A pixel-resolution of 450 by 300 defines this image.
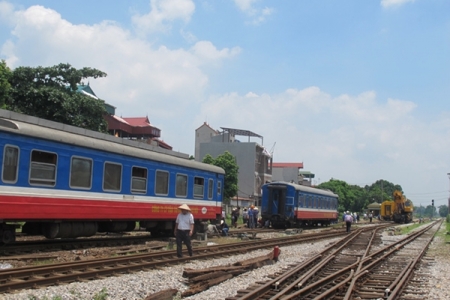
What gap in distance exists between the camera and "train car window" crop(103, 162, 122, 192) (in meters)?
14.5

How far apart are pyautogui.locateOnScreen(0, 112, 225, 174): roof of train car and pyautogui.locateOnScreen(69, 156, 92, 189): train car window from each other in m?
0.42

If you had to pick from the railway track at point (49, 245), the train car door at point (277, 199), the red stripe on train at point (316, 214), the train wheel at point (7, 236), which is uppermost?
the train car door at point (277, 199)

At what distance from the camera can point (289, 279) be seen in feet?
34.1

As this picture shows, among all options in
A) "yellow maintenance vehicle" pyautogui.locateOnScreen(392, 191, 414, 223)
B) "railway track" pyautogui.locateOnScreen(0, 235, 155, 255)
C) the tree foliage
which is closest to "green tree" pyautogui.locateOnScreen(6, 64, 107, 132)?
"railway track" pyautogui.locateOnScreen(0, 235, 155, 255)

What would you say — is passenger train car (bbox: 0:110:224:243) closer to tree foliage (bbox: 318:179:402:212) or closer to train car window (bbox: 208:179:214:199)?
train car window (bbox: 208:179:214:199)

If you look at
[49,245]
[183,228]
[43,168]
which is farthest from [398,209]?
[43,168]

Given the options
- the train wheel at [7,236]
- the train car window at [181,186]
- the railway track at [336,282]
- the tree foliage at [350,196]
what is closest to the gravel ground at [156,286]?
the railway track at [336,282]

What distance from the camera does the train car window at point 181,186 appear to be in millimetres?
18109

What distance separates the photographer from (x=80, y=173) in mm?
→ 13539

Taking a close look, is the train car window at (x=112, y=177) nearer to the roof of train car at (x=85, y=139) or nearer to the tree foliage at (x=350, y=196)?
the roof of train car at (x=85, y=139)

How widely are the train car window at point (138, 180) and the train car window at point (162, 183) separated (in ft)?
2.27

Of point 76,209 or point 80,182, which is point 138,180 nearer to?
point 80,182

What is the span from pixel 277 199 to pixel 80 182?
19040mm

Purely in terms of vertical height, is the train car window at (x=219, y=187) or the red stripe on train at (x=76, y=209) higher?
the train car window at (x=219, y=187)
